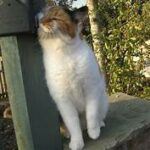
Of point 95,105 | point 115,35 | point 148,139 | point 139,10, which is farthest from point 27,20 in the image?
point 139,10

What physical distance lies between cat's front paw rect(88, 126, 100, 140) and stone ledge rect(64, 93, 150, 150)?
37mm

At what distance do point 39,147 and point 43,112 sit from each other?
227mm

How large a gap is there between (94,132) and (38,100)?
1.69 feet

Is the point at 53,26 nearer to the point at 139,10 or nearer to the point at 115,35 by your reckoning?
the point at 115,35

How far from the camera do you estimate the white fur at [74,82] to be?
236cm

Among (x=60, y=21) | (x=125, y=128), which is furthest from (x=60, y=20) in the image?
(x=125, y=128)

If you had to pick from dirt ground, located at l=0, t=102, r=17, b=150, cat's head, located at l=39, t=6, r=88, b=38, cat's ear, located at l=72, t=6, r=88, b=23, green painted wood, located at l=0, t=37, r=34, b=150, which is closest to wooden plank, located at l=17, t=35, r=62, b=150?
green painted wood, located at l=0, t=37, r=34, b=150

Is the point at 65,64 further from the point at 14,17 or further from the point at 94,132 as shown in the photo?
the point at 94,132

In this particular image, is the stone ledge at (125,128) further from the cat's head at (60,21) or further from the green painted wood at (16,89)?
the cat's head at (60,21)

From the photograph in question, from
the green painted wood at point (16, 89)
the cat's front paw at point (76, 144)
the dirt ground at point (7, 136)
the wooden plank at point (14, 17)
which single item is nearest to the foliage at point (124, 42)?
the dirt ground at point (7, 136)

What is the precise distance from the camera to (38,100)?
7.90ft

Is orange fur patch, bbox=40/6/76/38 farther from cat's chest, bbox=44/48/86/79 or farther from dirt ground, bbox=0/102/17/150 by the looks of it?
dirt ground, bbox=0/102/17/150

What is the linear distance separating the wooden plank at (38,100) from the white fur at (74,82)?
0.05 metres

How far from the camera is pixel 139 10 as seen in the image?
4.93 metres
